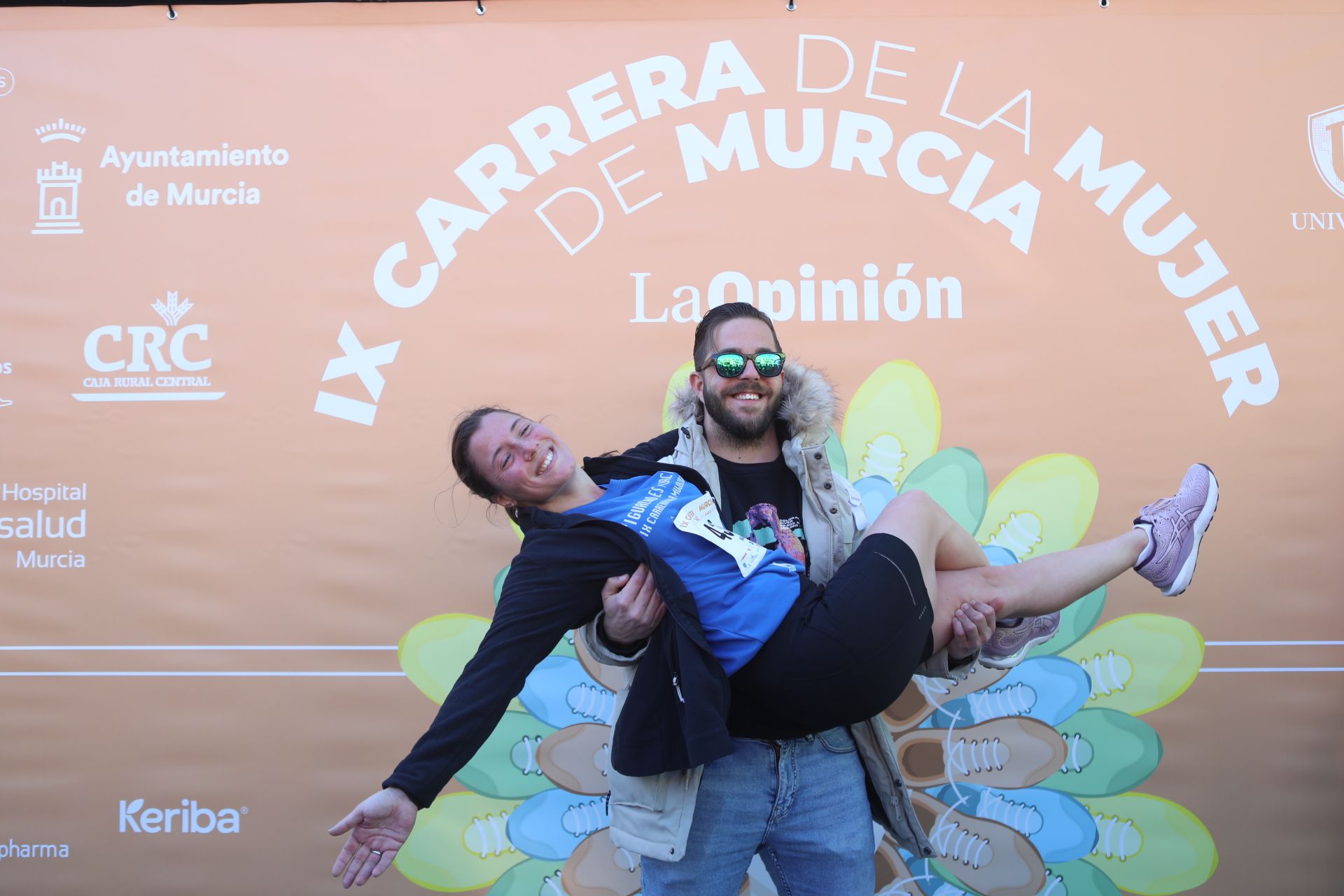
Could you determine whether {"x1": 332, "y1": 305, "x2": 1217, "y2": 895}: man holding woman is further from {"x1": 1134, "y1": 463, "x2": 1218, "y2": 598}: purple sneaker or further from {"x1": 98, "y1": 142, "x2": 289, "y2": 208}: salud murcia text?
{"x1": 98, "y1": 142, "x2": 289, "y2": 208}: salud murcia text

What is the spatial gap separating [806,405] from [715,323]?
1.12 feet

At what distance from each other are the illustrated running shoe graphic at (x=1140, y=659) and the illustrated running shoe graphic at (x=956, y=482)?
0.53m

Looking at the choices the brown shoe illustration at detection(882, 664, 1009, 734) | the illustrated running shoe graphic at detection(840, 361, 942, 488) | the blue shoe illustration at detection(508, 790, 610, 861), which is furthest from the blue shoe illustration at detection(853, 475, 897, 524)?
the blue shoe illustration at detection(508, 790, 610, 861)

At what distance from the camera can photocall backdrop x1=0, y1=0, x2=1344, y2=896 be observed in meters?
3.04

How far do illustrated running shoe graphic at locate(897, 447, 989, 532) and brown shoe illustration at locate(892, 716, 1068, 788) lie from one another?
64 cm

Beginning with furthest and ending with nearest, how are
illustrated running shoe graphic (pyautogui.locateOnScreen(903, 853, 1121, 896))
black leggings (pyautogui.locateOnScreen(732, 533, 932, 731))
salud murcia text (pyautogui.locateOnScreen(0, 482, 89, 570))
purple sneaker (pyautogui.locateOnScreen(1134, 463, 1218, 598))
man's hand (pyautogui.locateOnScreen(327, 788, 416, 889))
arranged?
1. salud murcia text (pyautogui.locateOnScreen(0, 482, 89, 570))
2. illustrated running shoe graphic (pyautogui.locateOnScreen(903, 853, 1121, 896))
3. purple sneaker (pyautogui.locateOnScreen(1134, 463, 1218, 598))
4. black leggings (pyautogui.locateOnScreen(732, 533, 932, 731))
5. man's hand (pyautogui.locateOnScreen(327, 788, 416, 889))

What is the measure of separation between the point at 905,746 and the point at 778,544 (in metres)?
1.13

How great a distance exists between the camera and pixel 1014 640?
8.25 ft

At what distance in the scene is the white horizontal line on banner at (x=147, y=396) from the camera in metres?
3.15

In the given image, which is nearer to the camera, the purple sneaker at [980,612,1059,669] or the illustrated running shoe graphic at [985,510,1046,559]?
A: the purple sneaker at [980,612,1059,669]

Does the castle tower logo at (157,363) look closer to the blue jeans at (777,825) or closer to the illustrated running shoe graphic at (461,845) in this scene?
the illustrated running shoe graphic at (461,845)

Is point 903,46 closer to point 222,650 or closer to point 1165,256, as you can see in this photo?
point 1165,256

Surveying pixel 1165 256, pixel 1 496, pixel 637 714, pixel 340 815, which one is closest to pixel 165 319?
pixel 1 496

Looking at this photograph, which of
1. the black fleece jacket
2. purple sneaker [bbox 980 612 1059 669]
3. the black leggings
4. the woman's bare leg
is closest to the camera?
the black fleece jacket
